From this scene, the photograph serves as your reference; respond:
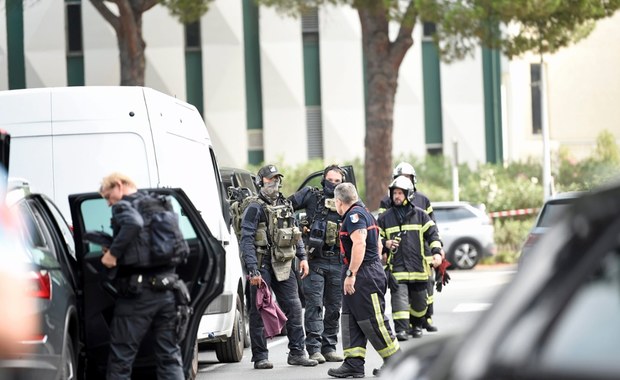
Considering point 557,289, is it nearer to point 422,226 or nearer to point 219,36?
point 422,226

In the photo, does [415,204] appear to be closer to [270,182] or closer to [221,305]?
[270,182]

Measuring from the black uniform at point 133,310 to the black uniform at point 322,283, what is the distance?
4462mm

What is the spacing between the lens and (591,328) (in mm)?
3041

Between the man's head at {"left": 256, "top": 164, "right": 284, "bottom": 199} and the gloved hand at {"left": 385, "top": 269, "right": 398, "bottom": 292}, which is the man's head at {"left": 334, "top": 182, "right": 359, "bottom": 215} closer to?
the man's head at {"left": 256, "top": 164, "right": 284, "bottom": 199}

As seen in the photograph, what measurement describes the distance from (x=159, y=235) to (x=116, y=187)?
415 millimetres

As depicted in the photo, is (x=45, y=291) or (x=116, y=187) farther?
(x=116, y=187)

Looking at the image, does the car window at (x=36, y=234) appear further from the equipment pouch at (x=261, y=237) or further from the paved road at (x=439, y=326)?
the equipment pouch at (x=261, y=237)

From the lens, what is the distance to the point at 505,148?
42656mm

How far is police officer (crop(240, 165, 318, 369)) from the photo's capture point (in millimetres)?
13055

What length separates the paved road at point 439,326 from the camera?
12625mm

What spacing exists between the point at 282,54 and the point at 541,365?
36.2 m

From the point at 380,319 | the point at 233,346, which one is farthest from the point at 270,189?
the point at 380,319

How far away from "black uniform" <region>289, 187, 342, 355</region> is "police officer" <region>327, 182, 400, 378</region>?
1.64 metres

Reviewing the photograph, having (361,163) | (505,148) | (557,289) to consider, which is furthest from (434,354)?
(505,148)
